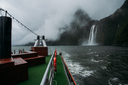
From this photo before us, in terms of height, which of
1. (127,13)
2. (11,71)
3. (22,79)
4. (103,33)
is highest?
(127,13)

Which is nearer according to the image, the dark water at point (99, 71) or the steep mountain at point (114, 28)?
the dark water at point (99, 71)

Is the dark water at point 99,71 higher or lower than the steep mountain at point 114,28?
lower

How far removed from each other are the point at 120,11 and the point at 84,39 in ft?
303

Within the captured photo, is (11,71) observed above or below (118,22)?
below

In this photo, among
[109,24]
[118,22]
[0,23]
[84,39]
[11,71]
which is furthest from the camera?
[84,39]

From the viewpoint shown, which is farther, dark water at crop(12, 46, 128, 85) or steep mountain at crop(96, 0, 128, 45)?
steep mountain at crop(96, 0, 128, 45)

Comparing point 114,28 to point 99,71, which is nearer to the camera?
point 99,71

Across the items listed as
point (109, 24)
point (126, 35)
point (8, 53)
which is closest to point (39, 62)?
point (8, 53)

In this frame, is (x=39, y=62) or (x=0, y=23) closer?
(x=0, y=23)

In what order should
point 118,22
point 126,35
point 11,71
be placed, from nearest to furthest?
point 11,71
point 126,35
point 118,22

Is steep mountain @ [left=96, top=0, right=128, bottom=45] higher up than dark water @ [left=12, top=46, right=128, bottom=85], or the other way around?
steep mountain @ [left=96, top=0, right=128, bottom=45]

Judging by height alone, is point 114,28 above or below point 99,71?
above

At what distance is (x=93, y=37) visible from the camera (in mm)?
150375

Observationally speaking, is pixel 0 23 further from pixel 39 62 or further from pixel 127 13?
pixel 127 13
